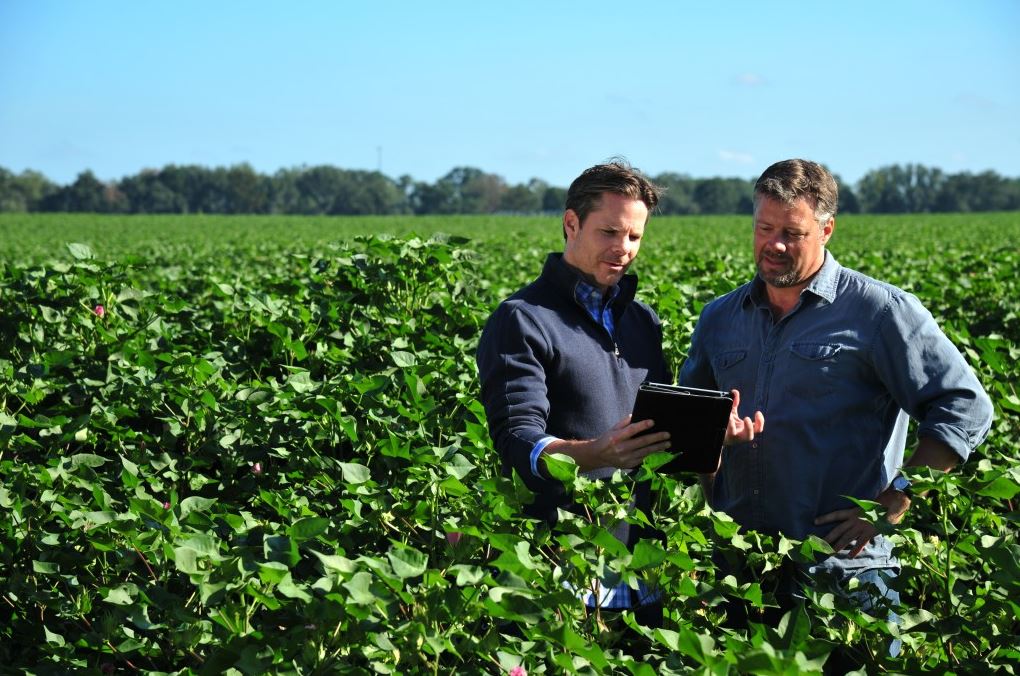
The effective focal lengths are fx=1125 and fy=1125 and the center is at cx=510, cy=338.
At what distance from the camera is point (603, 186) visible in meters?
2.67

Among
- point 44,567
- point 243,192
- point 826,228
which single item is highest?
point 243,192

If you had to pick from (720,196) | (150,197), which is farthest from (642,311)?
(720,196)

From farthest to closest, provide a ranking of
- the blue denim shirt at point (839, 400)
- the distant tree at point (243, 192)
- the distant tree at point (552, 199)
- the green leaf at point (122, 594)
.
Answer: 1. the distant tree at point (552, 199)
2. the distant tree at point (243, 192)
3. the blue denim shirt at point (839, 400)
4. the green leaf at point (122, 594)

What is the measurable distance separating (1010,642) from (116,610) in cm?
Result: 171

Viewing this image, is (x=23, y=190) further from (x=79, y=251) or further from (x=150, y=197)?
(x=79, y=251)

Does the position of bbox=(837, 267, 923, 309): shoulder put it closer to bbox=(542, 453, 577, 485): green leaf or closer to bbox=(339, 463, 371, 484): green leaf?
bbox=(542, 453, 577, 485): green leaf

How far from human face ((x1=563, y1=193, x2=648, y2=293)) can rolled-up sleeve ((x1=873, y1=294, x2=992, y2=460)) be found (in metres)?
0.61

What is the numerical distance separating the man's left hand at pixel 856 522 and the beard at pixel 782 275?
1.72ft

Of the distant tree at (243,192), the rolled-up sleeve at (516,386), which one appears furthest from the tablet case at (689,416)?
the distant tree at (243,192)

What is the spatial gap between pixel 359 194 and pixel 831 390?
111 meters

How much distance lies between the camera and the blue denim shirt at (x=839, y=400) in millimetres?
2525

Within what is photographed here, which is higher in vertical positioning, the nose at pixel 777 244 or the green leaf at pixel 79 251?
the nose at pixel 777 244

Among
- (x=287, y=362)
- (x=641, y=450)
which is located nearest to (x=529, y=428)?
(x=641, y=450)

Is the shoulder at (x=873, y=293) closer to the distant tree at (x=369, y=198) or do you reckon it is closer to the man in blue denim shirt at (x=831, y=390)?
the man in blue denim shirt at (x=831, y=390)
